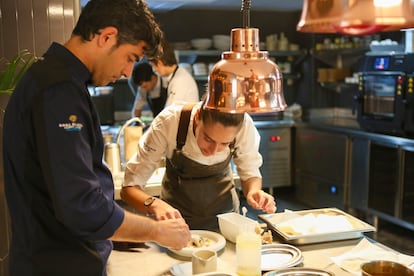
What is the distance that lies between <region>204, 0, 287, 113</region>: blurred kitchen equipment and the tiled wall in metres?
1.74

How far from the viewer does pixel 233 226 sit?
73.8 inches

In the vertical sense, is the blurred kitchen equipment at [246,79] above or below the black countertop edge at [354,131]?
above

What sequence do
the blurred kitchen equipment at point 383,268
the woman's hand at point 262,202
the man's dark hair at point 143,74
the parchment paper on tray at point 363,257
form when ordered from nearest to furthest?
the blurred kitchen equipment at point 383,268 < the parchment paper on tray at point 363,257 < the woman's hand at point 262,202 < the man's dark hair at point 143,74

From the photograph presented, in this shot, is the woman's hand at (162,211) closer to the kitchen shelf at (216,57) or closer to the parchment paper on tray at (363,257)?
the parchment paper on tray at (363,257)

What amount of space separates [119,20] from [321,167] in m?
4.34

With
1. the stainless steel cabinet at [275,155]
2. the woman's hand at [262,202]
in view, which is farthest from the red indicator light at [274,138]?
the woman's hand at [262,202]

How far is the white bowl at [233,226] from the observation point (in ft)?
6.09

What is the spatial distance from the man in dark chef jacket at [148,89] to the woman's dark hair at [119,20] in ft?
12.0

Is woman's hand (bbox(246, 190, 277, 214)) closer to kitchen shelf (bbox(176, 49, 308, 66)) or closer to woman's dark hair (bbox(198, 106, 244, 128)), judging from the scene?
woman's dark hair (bbox(198, 106, 244, 128))

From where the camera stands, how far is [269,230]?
200 centimetres

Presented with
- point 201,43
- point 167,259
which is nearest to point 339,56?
point 201,43

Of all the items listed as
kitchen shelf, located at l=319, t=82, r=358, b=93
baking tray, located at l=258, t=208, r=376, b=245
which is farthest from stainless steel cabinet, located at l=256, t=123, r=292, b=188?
baking tray, located at l=258, t=208, r=376, b=245

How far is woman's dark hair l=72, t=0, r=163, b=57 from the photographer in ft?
4.33

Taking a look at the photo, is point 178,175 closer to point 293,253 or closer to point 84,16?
point 293,253
